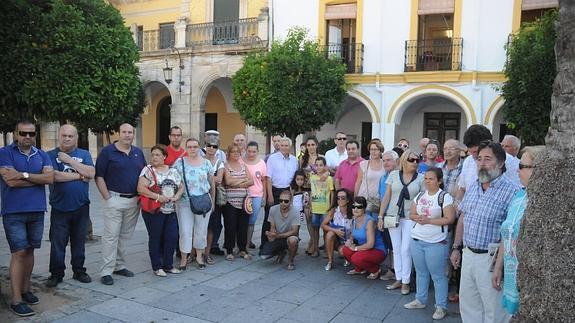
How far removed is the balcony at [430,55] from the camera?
1543cm

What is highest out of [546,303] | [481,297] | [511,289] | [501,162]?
[501,162]

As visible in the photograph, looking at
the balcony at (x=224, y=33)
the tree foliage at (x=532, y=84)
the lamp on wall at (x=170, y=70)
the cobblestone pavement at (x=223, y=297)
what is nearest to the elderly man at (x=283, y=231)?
the cobblestone pavement at (x=223, y=297)

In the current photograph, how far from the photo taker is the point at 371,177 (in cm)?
649

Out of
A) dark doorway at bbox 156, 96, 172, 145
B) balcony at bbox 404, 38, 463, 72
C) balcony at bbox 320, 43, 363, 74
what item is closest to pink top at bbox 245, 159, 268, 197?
balcony at bbox 320, 43, 363, 74

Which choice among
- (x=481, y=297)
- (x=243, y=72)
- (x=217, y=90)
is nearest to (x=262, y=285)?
(x=481, y=297)

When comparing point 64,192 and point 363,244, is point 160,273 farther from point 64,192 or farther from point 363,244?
point 363,244

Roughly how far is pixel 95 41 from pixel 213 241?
3.36 metres

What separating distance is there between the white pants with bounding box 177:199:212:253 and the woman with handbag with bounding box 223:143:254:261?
1.68 ft

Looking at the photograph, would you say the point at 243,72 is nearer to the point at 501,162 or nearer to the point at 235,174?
the point at 235,174

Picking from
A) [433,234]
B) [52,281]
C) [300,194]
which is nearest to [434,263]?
[433,234]

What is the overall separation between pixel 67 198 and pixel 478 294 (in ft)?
14.7

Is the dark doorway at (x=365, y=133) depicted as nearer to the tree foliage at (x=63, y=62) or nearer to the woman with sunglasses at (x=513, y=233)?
the tree foliage at (x=63, y=62)

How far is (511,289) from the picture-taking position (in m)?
3.21

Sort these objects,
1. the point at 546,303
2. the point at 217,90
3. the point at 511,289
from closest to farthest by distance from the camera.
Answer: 1. the point at 546,303
2. the point at 511,289
3. the point at 217,90
